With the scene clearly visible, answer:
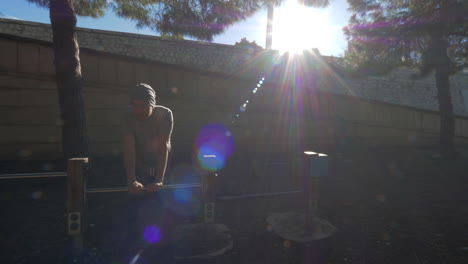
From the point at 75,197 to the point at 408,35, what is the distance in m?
9.13

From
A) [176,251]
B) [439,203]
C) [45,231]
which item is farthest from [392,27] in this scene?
[45,231]

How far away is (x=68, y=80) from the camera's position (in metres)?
5.14

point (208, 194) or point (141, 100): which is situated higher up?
point (141, 100)

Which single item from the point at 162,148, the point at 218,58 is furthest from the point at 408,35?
the point at 218,58

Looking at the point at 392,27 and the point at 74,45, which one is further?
the point at 392,27

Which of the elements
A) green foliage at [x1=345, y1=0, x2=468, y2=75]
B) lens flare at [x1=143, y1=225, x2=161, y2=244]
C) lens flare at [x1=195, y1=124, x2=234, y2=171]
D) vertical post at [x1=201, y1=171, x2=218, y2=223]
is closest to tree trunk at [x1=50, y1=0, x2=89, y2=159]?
lens flare at [x1=195, y1=124, x2=234, y2=171]

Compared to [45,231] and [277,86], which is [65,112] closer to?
[45,231]

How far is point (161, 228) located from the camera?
2.63 metres

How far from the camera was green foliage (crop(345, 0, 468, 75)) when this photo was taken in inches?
293

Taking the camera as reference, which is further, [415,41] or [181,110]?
[415,41]

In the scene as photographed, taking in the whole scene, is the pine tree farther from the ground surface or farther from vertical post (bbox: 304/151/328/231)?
vertical post (bbox: 304/151/328/231)

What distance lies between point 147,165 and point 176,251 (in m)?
1.05

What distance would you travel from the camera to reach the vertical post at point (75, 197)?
8.80 ft

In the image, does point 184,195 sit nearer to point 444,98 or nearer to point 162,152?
point 162,152
